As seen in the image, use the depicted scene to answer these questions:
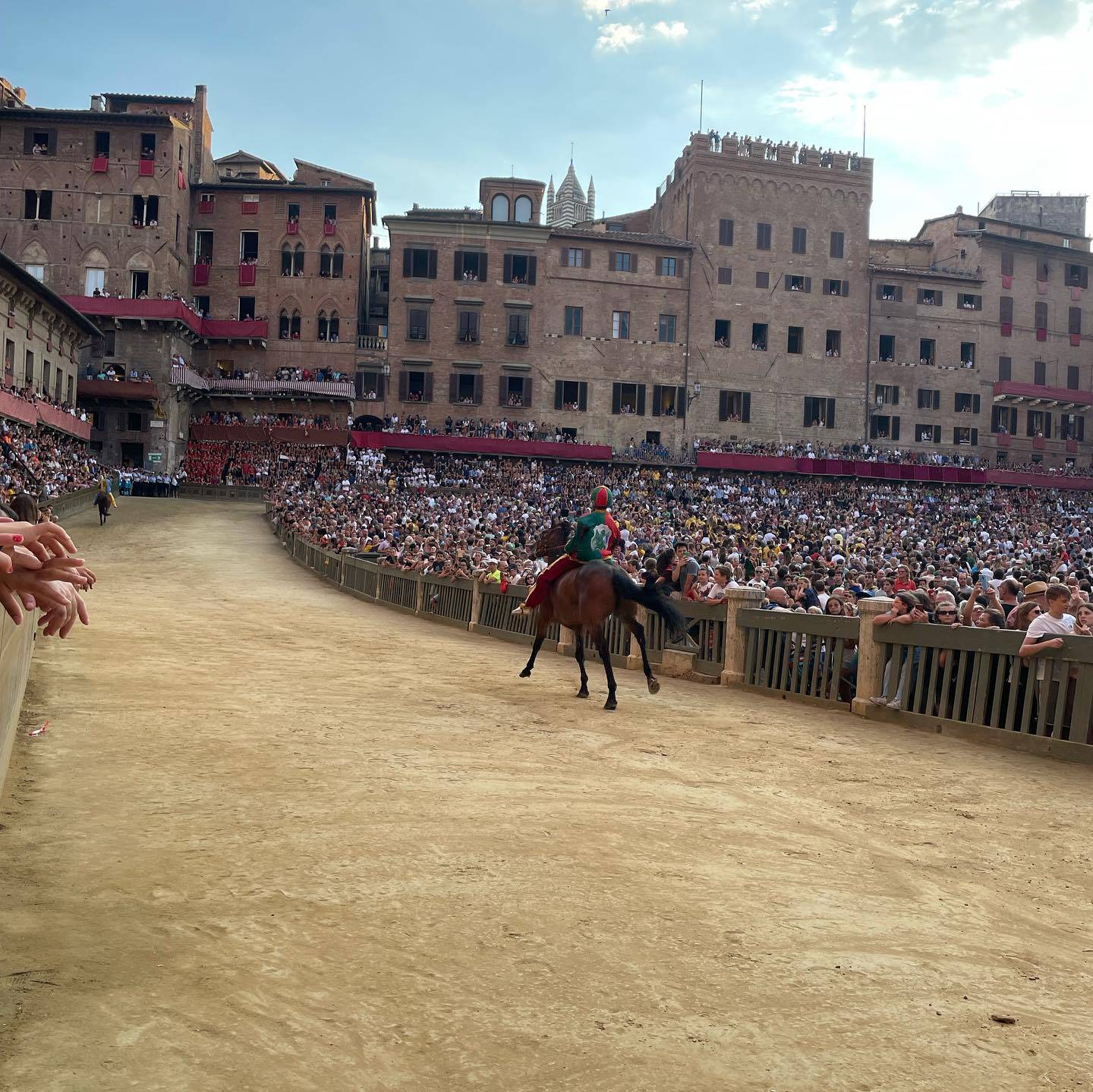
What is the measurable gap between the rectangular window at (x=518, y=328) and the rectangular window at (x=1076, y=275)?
3872 cm

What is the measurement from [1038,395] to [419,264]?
140 ft

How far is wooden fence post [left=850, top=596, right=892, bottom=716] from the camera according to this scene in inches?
489

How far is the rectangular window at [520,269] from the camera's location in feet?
212

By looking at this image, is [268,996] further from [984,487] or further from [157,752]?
[984,487]

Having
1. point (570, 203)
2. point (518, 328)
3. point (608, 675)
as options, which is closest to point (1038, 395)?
point (518, 328)

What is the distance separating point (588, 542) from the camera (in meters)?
13.3

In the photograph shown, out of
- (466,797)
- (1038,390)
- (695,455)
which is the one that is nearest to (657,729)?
(466,797)

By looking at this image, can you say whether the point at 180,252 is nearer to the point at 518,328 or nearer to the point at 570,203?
the point at 518,328

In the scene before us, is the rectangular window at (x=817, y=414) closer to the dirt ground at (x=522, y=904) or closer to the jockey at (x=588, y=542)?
the jockey at (x=588, y=542)

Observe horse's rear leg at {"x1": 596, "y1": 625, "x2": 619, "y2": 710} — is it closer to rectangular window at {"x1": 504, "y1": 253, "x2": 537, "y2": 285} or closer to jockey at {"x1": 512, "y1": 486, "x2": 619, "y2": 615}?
jockey at {"x1": 512, "y1": 486, "x2": 619, "y2": 615}

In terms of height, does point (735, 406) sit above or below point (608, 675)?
A: above

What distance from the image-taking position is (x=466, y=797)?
24.4ft

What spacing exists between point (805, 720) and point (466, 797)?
18.9ft

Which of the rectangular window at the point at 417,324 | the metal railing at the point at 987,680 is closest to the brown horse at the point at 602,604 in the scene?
the metal railing at the point at 987,680
